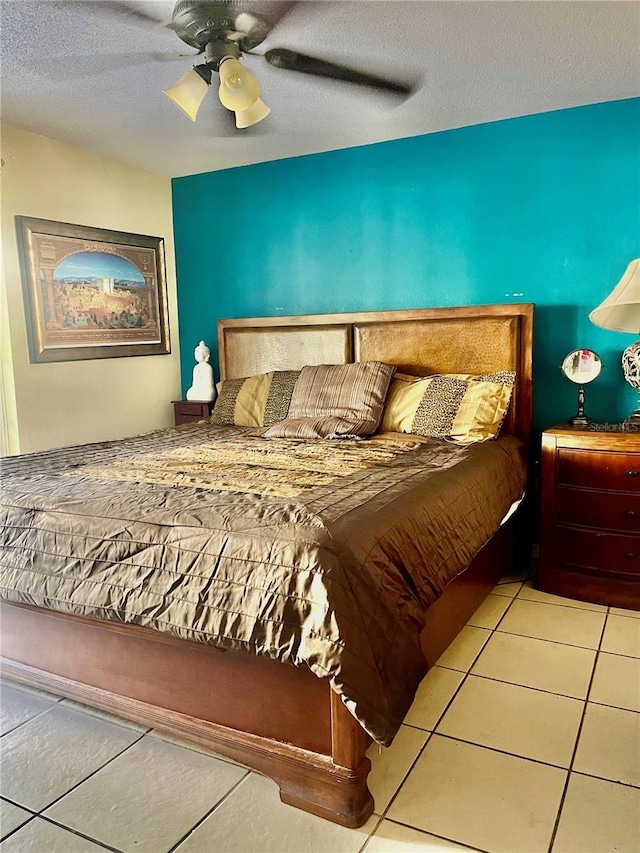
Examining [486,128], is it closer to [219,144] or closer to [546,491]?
[219,144]

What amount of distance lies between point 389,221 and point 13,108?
6.79 feet

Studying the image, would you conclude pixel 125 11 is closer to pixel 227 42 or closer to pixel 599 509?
pixel 227 42

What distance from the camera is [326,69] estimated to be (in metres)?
2.72

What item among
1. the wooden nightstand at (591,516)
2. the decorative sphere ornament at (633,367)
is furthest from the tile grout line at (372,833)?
the decorative sphere ornament at (633,367)

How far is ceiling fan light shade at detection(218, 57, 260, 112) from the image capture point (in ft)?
7.12

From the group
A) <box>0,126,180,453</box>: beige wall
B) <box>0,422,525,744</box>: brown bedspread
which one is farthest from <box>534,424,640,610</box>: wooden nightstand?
<box>0,126,180,453</box>: beige wall

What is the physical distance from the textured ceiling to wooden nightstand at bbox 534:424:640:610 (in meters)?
1.63

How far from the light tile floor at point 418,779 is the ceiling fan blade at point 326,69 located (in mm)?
2450

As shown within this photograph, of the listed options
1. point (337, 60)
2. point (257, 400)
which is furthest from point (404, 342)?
point (337, 60)

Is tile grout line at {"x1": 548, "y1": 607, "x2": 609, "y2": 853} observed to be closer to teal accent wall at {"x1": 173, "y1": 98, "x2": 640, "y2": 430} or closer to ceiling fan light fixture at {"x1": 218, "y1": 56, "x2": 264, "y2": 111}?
teal accent wall at {"x1": 173, "y1": 98, "x2": 640, "y2": 430}

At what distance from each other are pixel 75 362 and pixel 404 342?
199 cm

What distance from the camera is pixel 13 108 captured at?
10.2ft

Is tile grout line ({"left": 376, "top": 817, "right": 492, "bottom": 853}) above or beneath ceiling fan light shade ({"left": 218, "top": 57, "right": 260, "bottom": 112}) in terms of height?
beneath

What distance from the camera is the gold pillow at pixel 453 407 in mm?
3064
